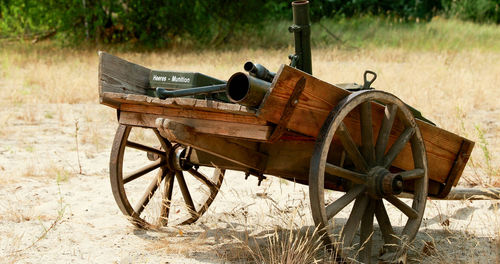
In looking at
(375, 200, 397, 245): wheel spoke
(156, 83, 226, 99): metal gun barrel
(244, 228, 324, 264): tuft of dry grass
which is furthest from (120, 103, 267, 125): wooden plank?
(375, 200, 397, 245): wheel spoke

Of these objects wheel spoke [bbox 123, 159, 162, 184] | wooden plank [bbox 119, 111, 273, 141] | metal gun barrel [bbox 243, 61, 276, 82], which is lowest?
wheel spoke [bbox 123, 159, 162, 184]

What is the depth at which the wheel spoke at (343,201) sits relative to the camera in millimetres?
3660

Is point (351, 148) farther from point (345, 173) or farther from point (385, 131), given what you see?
point (385, 131)

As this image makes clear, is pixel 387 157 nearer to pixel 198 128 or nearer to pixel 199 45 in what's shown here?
pixel 198 128

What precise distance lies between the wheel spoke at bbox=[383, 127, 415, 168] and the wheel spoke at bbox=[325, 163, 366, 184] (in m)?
0.19

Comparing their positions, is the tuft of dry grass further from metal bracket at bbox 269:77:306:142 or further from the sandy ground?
metal bracket at bbox 269:77:306:142

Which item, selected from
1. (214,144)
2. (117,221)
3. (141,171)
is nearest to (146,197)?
(141,171)

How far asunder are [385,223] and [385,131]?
0.59 meters

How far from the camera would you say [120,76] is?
13.9 ft

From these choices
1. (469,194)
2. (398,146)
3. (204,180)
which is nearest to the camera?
(398,146)

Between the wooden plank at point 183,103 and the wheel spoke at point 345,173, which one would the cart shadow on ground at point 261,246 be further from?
the wooden plank at point 183,103

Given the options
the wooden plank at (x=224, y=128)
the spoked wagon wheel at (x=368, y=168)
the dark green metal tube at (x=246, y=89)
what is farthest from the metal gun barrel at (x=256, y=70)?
the spoked wagon wheel at (x=368, y=168)

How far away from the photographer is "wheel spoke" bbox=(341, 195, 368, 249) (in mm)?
3797

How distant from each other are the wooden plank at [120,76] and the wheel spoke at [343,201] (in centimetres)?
149
